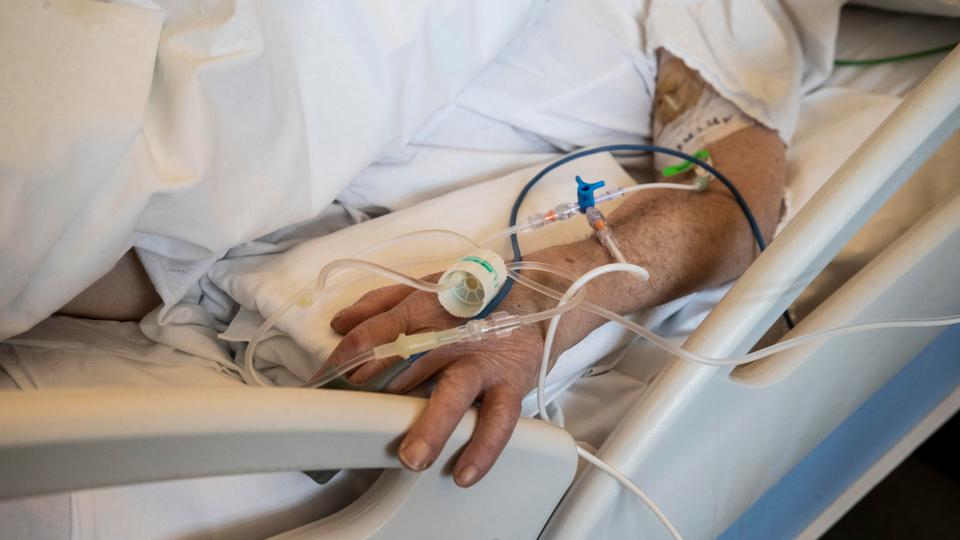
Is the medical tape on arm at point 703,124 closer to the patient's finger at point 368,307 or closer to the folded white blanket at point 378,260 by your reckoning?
the folded white blanket at point 378,260

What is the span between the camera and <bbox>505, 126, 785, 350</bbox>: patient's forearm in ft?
2.98

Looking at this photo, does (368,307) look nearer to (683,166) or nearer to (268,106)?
(268,106)

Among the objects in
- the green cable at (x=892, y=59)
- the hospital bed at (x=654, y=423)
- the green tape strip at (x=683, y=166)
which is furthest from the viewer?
the green cable at (x=892, y=59)

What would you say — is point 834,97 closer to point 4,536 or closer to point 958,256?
point 958,256

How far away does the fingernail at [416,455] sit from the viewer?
54cm

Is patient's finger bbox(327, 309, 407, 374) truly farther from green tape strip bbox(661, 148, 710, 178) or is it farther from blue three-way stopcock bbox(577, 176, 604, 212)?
green tape strip bbox(661, 148, 710, 178)

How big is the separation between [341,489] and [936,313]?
2.51 feet

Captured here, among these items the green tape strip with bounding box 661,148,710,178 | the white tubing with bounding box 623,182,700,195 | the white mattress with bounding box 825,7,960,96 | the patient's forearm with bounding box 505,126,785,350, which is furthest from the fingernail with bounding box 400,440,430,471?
the white mattress with bounding box 825,7,960,96

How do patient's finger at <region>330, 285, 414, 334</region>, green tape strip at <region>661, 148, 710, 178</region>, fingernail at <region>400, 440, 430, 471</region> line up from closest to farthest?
fingernail at <region>400, 440, 430, 471</region>
patient's finger at <region>330, 285, 414, 334</region>
green tape strip at <region>661, 148, 710, 178</region>

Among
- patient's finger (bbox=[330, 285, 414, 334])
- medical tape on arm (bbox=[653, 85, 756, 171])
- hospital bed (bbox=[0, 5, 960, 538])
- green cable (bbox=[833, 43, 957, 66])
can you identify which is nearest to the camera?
hospital bed (bbox=[0, 5, 960, 538])

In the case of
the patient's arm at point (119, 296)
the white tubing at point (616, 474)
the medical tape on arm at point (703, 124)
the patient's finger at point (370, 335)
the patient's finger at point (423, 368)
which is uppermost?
the medical tape on arm at point (703, 124)

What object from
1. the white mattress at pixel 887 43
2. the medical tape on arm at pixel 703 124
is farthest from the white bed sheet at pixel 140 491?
the white mattress at pixel 887 43

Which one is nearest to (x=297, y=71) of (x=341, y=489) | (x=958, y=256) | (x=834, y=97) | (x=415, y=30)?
(x=415, y=30)

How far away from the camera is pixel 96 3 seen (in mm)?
778
